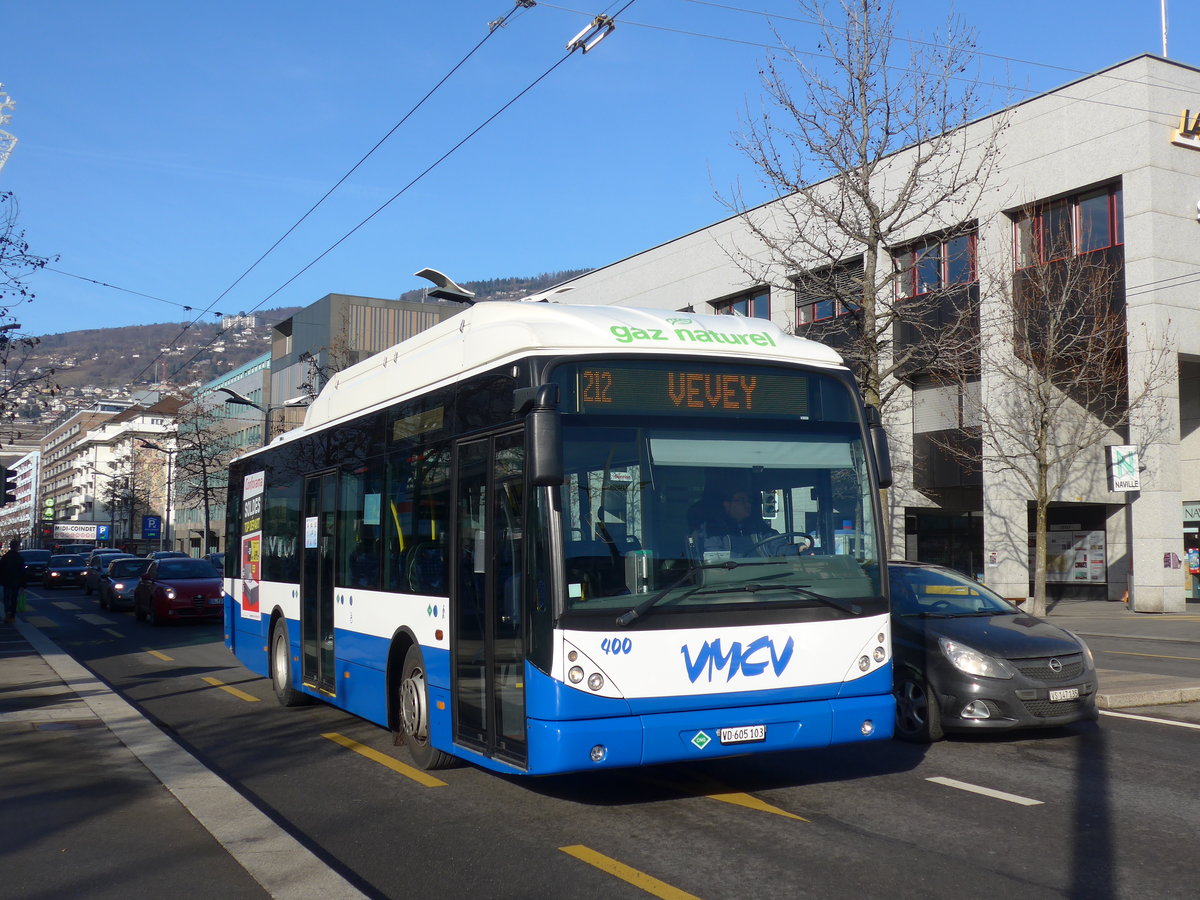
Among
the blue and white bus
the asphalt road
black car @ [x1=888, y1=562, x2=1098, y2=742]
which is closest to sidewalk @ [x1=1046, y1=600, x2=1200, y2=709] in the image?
the asphalt road

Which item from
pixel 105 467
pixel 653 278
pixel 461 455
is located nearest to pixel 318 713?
pixel 461 455

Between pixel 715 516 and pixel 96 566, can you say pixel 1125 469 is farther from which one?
pixel 96 566

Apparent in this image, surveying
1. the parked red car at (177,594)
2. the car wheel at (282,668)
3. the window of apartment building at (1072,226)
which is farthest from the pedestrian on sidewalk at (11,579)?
the window of apartment building at (1072,226)

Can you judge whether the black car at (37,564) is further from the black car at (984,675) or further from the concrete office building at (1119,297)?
the black car at (984,675)

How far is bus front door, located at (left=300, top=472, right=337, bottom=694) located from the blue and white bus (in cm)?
212

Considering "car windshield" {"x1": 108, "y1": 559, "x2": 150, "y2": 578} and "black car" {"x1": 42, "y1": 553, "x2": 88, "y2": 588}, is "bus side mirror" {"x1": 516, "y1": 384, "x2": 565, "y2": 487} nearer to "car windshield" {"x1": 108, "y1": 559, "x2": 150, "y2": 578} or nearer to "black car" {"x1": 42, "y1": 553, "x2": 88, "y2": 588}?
"car windshield" {"x1": 108, "y1": 559, "x2": 150, "y2": 578}

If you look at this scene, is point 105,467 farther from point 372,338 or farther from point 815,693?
point 815,693

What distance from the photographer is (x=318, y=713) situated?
11820 mm

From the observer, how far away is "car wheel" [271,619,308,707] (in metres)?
11.9

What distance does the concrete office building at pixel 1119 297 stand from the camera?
29.2m

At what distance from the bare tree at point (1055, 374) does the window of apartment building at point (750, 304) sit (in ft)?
33.5

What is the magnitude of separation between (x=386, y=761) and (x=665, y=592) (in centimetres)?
350

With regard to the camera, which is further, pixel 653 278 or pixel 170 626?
pixel 653 278

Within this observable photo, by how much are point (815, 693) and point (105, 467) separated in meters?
165
